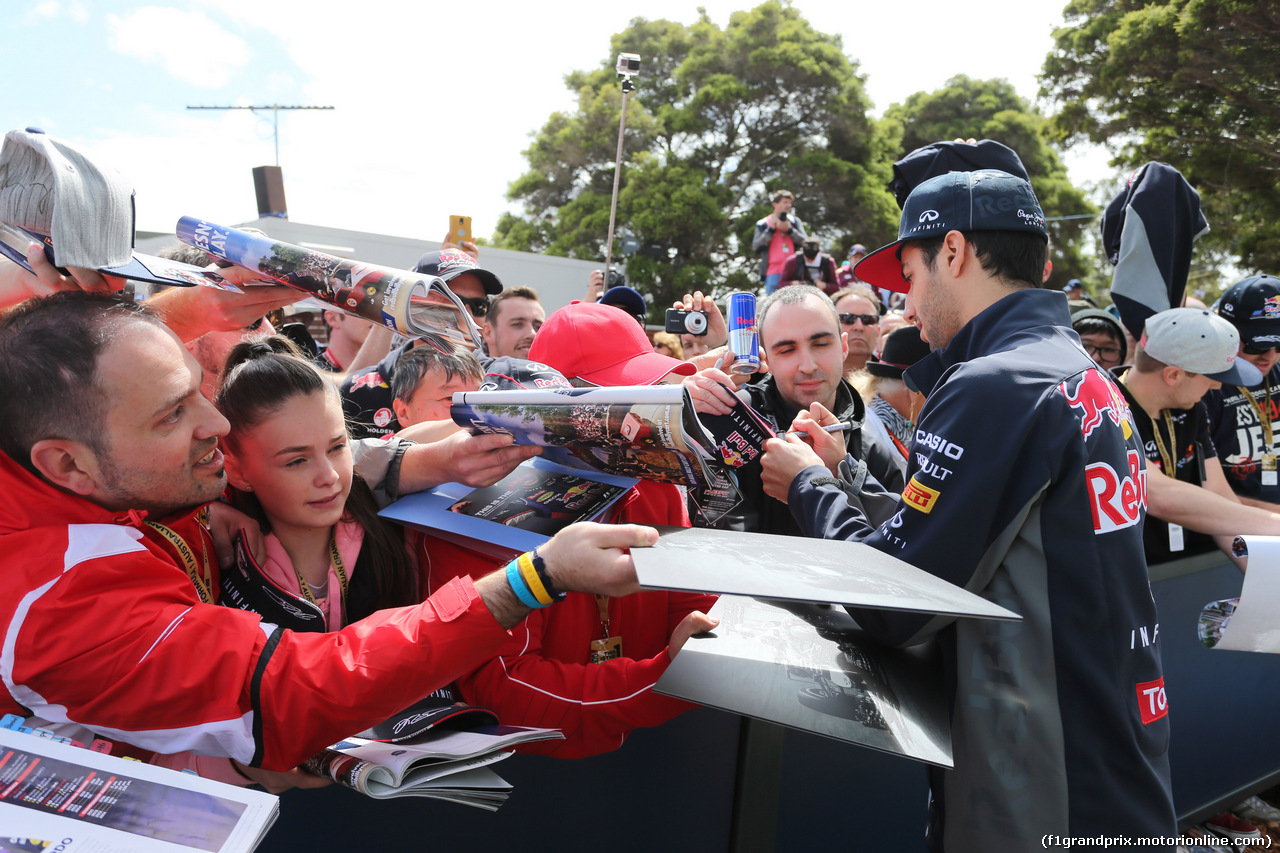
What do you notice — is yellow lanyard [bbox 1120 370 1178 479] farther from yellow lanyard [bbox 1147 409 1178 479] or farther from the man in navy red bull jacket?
the man in navy red bull jacket

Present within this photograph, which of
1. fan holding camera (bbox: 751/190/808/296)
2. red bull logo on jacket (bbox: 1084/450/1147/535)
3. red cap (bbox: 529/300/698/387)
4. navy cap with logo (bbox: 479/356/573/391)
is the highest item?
fan holding camera (bbox: 751/190/808/296)

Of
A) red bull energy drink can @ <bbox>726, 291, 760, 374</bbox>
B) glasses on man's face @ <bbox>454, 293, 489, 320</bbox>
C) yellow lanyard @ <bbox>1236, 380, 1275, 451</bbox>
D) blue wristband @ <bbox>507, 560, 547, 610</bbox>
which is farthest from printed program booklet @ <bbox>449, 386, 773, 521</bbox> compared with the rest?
yellow lanyard @ <bbox>1236, 380, 1275, 451</bbox>

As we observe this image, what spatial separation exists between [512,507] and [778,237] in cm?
919

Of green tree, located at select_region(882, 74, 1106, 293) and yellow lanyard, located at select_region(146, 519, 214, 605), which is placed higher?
green tree, located at select_region(882, 74, 1106, 293)

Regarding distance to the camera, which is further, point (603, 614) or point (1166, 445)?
point (1166, 445)

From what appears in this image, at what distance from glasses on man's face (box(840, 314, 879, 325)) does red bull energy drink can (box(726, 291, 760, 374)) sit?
2.77 metres

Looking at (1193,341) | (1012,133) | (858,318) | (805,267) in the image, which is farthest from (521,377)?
(1012,133)

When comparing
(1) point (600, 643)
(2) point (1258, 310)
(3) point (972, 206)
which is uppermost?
(3) point (972, 206)

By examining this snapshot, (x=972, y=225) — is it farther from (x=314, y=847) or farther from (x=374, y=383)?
(x=374, y=383)

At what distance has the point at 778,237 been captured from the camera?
10266mm

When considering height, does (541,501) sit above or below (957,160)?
below

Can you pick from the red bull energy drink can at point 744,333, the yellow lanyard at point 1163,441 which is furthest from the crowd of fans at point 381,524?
the yellow lanyard at point 1163,441

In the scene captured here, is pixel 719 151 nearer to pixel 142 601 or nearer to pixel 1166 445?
pixel 1166 445

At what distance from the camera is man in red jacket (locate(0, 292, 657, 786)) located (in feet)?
4.06
